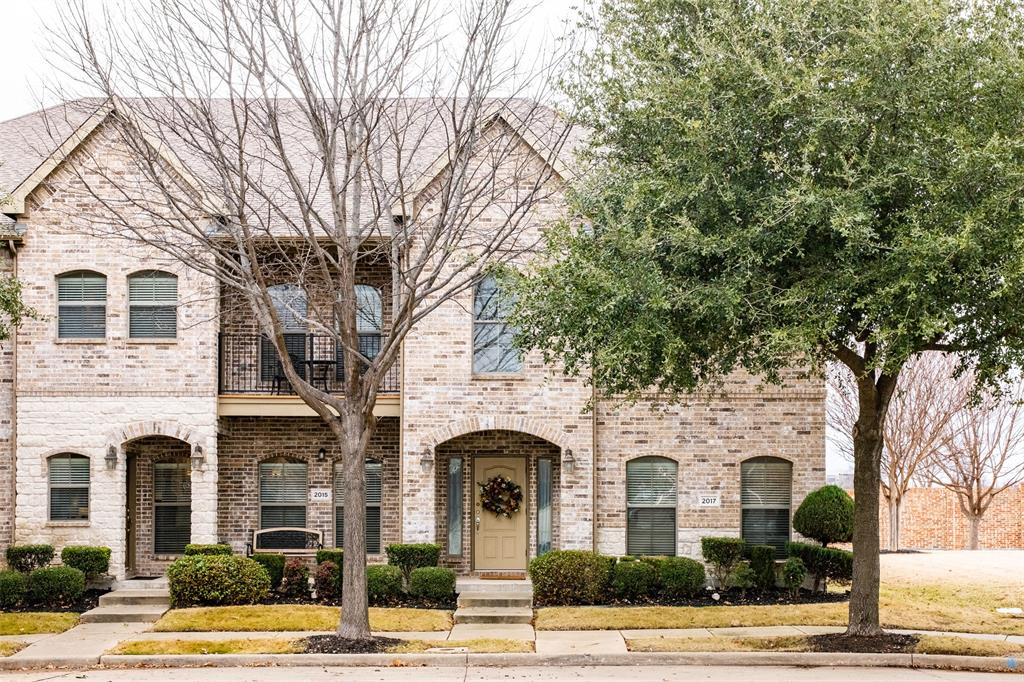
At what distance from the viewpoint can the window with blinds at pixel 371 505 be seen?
67.8 feet

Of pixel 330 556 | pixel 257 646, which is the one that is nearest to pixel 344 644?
pixel 257 646

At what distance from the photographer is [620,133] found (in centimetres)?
1427

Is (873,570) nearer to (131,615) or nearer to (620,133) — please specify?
(620,133)

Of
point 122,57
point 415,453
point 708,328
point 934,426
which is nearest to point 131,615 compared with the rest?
point 415,453

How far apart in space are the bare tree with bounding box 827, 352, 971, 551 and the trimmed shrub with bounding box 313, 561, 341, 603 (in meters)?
15.2

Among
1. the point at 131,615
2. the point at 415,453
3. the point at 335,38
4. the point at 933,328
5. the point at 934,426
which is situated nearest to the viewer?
the point at 933,328

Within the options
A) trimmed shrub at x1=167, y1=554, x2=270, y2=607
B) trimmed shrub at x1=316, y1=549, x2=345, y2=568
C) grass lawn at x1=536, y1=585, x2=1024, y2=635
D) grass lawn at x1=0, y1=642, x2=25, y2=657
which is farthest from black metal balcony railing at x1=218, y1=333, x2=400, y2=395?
grass lawn at x1=0, y1=642, x2=25, y2=657

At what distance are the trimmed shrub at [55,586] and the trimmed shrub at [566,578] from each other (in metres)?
7.07

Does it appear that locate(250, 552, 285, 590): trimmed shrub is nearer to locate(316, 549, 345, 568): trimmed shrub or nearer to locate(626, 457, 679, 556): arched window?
locate(316, 549, 345, 568): trimmed shrub

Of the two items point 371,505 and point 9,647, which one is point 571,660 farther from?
point 371,505

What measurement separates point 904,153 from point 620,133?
3.40 meters

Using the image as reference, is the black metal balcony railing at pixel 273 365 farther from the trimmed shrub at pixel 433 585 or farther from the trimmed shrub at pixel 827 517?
the trimmed shrub at pixel 827 517

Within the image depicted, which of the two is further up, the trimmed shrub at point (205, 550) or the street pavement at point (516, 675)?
the trimmed shrub at point (205, 550)

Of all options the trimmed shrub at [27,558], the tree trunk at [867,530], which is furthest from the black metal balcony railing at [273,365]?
the tree trunk at [867,530]
